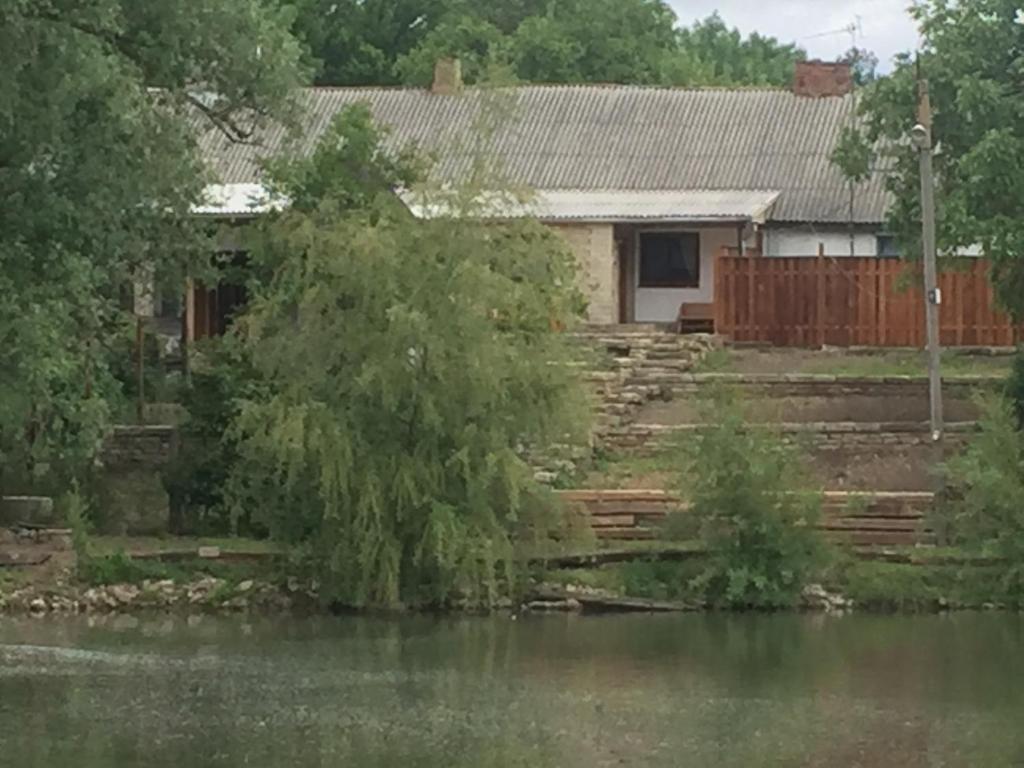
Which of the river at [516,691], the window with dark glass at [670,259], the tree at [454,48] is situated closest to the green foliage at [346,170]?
the river at [516,691]

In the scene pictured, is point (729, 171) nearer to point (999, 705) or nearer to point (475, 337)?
point (475, 337)

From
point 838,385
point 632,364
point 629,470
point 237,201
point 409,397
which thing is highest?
point 237,201

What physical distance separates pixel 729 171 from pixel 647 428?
13693mm

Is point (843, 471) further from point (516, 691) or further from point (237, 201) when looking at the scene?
point (237, 201)

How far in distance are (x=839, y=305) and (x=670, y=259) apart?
4.81m

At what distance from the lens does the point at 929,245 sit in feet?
108

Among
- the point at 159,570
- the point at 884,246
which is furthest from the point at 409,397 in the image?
the point at 884,246

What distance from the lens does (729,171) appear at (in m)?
47.8

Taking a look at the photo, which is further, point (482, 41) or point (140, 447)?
point (482, 41)

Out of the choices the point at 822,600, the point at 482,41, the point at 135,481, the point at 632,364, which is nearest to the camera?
the point at 822,600

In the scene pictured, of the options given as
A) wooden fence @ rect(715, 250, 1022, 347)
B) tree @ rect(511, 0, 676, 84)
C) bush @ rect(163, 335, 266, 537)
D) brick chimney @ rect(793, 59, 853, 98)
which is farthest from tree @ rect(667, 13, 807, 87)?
bush @ rect(163, 335, 266, 537)

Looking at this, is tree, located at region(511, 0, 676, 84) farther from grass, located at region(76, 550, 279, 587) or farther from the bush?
grass, located at region(76, 550, 279, 587)

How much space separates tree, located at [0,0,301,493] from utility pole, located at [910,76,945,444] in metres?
9.36

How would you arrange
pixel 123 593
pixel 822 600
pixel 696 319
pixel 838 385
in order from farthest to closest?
pixel 696 319
pixel 838 385
pixel 123 593
pixel 822 600
